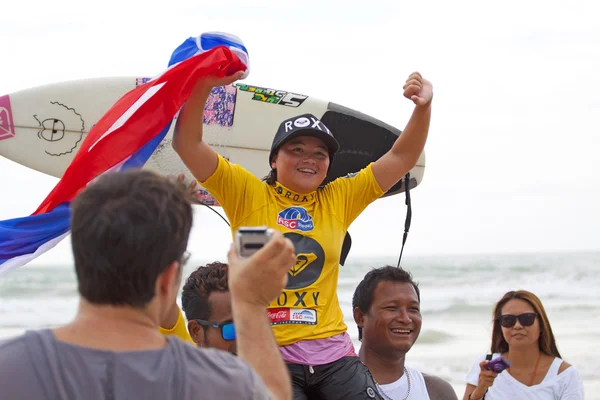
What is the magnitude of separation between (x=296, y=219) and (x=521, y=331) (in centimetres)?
203

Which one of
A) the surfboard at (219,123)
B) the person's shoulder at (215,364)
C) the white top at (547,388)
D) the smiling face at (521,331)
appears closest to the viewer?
the person's shoulder at (215,364)

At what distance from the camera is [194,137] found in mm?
3586

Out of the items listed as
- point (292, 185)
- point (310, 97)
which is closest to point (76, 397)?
point (292, 185)

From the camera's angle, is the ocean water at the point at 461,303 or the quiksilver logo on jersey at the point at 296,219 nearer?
the quiksilver logo on jersey at the point at 296,219

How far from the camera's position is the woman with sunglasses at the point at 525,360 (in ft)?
16.0

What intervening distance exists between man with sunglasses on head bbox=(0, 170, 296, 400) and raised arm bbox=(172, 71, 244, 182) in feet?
5.90

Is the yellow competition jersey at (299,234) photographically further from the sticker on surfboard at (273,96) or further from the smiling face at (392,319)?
the sticker on surfboard at (273,96)

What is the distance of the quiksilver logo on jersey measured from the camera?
3.76 meters

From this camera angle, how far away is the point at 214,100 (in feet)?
18.5

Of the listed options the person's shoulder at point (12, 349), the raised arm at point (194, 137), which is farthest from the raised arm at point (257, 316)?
the raised arm at point (194, 137)

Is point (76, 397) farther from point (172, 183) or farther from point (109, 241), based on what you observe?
point (172, 183)

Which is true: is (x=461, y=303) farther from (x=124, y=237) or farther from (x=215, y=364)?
(x=124, y=237)

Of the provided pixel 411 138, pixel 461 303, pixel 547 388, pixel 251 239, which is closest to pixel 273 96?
pixel 411 138

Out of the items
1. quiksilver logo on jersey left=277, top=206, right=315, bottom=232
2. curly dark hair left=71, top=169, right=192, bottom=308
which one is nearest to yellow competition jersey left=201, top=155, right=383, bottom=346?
quiksilver logo on jersey left=277, top=206, right=315, bottom=232
